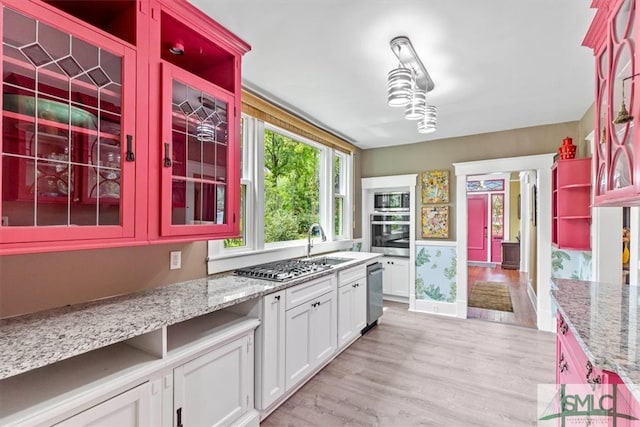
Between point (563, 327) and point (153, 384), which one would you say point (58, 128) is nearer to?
point (153, 384)

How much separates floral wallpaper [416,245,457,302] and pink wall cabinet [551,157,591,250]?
1.33m

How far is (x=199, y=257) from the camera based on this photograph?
2400 mm

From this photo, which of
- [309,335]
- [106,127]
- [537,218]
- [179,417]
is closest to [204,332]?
[179,417]

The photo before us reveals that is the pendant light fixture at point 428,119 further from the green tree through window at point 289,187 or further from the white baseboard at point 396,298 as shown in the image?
the white baseboard at point 396,298

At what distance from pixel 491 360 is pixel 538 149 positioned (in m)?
2.65

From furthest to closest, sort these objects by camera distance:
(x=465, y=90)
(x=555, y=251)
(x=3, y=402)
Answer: (x=555, y=251) < (x=465, y=90) < (x=3, y=402)

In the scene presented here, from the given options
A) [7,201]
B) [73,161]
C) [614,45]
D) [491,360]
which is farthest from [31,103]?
[491,360]

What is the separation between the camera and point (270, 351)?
214 centimetres

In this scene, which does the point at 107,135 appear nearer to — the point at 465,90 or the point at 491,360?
the point at 465,90

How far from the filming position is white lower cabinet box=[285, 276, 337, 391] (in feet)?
7.72

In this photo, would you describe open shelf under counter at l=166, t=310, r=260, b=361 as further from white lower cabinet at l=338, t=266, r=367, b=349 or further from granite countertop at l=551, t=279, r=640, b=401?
granite countertop at l=551, t=279, r=640, b=401

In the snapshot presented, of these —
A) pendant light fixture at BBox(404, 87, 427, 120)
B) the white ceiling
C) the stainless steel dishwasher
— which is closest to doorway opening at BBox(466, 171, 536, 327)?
the stainless steel dishwasher

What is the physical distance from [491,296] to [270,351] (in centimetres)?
469

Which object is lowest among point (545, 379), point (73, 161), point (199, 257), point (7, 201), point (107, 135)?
point (545, 379)
